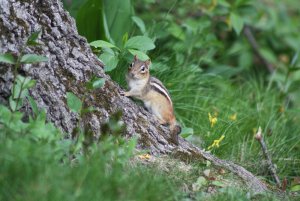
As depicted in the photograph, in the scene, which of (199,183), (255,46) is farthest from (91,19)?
(255,46)

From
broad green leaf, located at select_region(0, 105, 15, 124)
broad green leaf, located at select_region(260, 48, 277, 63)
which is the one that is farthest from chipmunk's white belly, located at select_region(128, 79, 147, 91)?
broad green leaf, located at select_region(260, 48, 277, 63)

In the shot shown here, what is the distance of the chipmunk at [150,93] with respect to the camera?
203 inches

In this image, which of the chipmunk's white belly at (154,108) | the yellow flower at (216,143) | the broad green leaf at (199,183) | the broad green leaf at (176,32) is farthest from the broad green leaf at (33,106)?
the broad green leaf at (176,32)

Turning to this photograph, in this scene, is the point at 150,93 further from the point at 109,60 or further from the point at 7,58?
the point at 7,58

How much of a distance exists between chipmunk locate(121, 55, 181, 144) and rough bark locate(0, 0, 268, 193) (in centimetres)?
22

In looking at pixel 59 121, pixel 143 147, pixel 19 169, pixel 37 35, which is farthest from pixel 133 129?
pixel 19 169

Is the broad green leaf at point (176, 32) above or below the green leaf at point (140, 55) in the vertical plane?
below

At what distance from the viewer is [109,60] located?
5.06 meters

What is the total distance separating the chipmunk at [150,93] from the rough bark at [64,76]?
8.5 inches

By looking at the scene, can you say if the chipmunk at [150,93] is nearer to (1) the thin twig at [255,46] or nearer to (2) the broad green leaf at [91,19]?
(2) the broad green leaf at [91,19]

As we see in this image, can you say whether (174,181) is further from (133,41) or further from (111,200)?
(133,41)

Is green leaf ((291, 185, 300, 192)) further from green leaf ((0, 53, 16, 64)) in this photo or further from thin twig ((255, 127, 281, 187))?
green leaf ((0, 53, 16, 64))

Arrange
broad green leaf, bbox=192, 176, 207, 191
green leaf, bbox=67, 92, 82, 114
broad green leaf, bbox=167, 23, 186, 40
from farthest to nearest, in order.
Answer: broad green leaf, bbox=167, 23, 186, 40
broad green leaf, bbox=192, 176, 207, 191
green leaf, bbox=67, 92, 82, 114

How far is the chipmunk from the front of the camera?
5164mm
